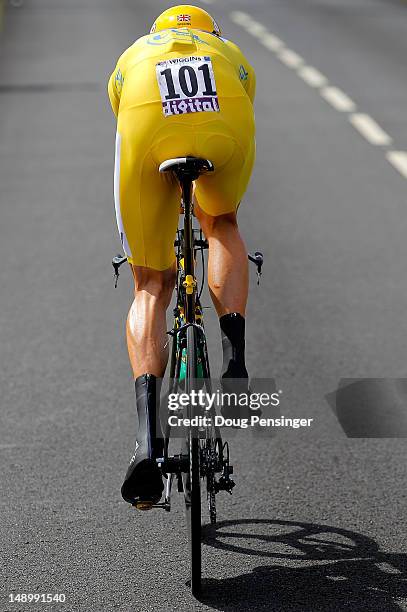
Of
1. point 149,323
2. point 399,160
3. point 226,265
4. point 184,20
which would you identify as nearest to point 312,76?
point 399,160

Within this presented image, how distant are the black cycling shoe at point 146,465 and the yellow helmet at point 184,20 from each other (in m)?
1.58

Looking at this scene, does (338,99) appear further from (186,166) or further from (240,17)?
(186,166)

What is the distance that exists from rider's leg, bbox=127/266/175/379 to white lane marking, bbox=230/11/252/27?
855 inches

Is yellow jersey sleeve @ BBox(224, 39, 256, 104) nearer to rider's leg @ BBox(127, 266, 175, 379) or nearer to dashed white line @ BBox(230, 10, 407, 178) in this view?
rider's leg @ BBox(127, 266, 175, 379)

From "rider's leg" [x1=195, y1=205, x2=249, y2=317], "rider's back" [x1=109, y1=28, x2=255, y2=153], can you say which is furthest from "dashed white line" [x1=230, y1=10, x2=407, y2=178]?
"rider's back" [x1=109, y1=28, x2=255, y2=153]

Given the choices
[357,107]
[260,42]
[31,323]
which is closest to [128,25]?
[260,42]

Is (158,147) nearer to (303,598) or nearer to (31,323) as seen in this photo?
(303,598)

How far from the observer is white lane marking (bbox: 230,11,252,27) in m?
26.8

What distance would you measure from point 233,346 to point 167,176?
73 centimetres

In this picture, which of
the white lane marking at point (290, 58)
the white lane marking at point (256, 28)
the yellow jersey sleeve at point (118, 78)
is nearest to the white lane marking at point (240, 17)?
the white lane marking at point (256, 28)

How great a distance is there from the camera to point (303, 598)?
4.82m

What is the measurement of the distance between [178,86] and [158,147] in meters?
0.25

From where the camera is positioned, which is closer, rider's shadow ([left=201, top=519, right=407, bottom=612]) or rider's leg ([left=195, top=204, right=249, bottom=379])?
rider's shadow ([left=201, top=519, right=407, bottom=612])

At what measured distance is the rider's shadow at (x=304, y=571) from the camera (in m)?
4.79
